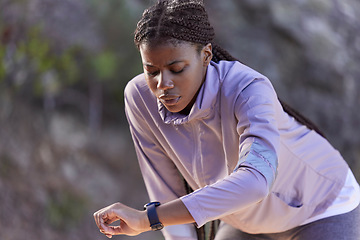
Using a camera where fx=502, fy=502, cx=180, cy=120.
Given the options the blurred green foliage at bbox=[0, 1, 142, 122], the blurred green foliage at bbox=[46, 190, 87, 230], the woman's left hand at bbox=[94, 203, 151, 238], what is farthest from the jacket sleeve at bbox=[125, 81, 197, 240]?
the blurred green foliage at bbox=[46, 190, 87, 230]

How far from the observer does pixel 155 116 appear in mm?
1285

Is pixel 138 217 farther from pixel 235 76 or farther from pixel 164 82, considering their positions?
pixel 235 76

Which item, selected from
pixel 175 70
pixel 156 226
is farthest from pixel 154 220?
pixel 175 70

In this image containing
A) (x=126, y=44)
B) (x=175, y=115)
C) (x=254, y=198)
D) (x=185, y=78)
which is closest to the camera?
(x=254, y=198)

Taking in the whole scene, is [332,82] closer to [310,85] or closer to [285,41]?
[310,85]

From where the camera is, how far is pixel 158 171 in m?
1.40

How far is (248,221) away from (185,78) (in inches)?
17.7

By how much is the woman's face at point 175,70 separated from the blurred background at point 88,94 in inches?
104

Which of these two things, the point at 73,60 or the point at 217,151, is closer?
the point at 217,151

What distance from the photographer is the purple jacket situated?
983 millimetres

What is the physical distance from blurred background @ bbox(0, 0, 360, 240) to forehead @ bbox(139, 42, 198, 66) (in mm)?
2682

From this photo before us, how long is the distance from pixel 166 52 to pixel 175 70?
5 cm

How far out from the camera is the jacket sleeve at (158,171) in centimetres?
137

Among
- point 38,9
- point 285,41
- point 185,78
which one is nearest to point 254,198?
point 185,78
